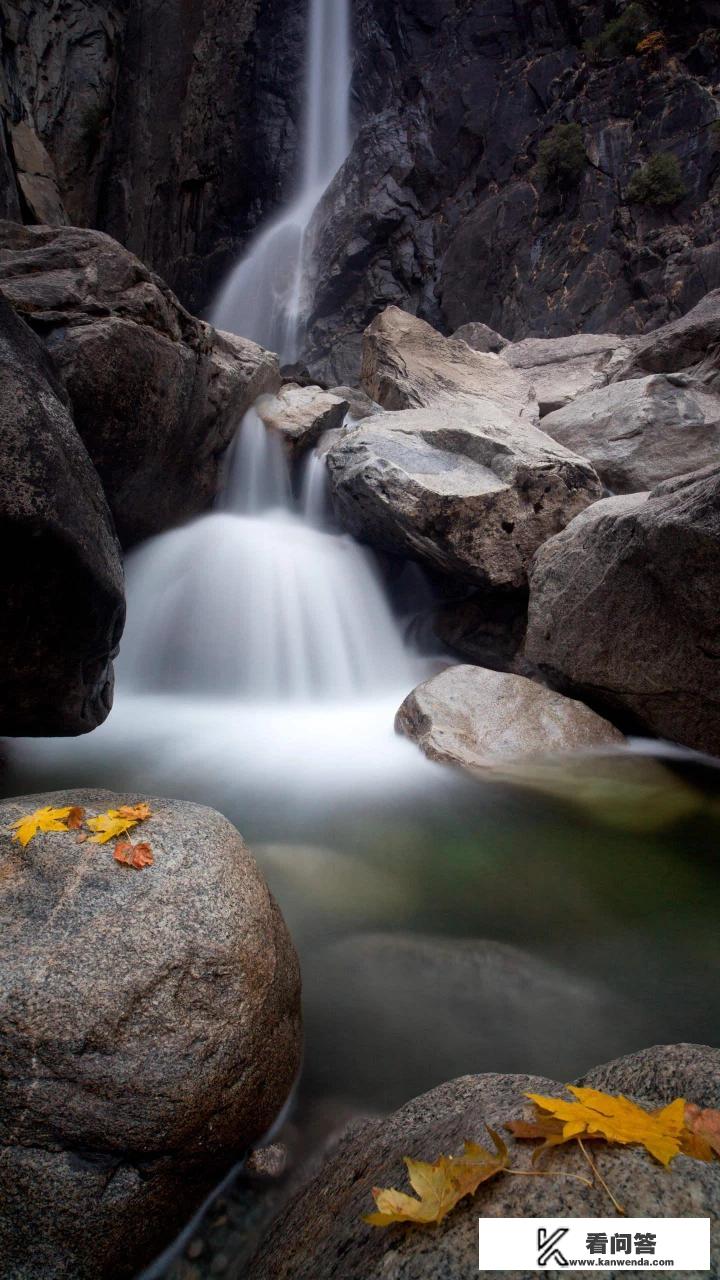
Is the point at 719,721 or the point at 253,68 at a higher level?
the point at 253,68

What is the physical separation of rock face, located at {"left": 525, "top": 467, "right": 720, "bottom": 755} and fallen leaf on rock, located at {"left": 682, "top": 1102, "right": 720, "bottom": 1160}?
12.7 ft

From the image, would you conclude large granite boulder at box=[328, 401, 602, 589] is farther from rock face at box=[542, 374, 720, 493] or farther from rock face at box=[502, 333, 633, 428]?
rock face at box=[502, 333, 633, 428]

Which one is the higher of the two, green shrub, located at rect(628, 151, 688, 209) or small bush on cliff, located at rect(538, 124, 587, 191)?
small bush on cliff, located at rect(538, 124, 587, 191)

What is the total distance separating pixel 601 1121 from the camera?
1.01 metres

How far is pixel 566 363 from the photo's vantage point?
14.3 m

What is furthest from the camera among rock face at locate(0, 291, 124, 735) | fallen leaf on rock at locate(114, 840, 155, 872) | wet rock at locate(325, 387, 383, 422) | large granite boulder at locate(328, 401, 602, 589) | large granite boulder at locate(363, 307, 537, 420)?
wet rock at locate(325, 387, 383, 422)

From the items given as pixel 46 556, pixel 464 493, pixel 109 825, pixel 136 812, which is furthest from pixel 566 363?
pixel 109 825

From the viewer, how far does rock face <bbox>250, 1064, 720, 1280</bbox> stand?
85 cm

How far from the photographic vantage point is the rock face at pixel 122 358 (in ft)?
16.6

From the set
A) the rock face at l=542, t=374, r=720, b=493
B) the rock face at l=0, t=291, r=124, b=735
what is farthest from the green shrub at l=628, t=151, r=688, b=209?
the rock face at l=0, t=291, r=124, b=735

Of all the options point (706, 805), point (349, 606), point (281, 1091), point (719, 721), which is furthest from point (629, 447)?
point (281, 1091)

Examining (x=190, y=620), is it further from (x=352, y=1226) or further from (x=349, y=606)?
(x=352, y=1226)

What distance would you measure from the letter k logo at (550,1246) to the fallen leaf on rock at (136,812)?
5.32 ft

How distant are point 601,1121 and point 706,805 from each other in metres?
3.97
